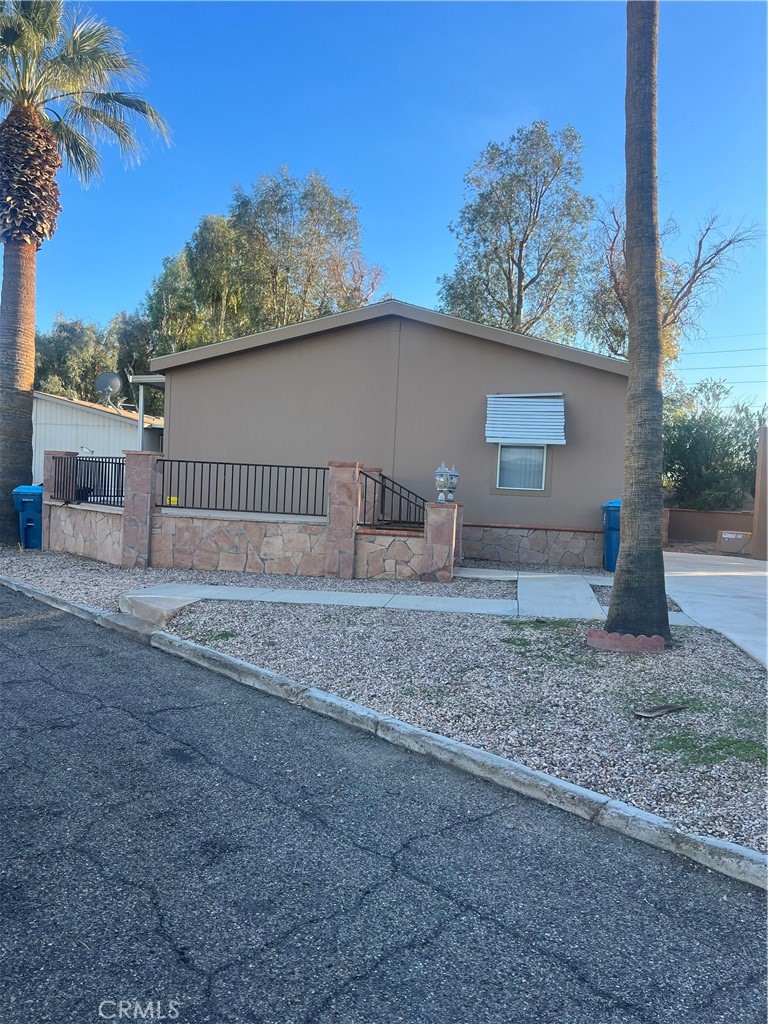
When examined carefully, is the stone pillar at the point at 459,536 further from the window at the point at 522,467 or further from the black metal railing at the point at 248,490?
the black metal railing at the point at 248,490

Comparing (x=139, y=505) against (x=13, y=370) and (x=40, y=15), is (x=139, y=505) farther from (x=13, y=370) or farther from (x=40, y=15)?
(x=40, y=15)

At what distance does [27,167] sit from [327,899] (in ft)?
46.2

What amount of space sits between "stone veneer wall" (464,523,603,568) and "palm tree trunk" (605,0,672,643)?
5637 millimetres

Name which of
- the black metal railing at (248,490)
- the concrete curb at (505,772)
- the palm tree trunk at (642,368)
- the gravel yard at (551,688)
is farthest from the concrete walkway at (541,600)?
the black metal railing at (248,490)

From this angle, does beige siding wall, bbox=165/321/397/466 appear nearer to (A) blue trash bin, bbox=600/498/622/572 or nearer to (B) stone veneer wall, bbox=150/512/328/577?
(B) stone veneer wall, bbox=150/512/328/577

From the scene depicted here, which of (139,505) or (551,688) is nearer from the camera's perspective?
(551,688)

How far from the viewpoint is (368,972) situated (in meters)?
2.37

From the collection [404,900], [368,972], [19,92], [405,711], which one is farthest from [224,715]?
[19,92]

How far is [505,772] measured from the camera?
157 inches

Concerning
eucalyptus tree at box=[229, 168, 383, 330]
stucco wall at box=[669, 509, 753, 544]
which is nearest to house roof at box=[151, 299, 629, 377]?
stucco wall at box=[669, 509, 753, 544]

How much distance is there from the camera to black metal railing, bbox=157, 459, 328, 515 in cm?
1264

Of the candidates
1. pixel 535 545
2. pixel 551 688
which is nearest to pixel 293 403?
pixel 535 545

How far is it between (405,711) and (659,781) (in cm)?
170

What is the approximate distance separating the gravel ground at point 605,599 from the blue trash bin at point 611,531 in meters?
1.67
